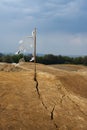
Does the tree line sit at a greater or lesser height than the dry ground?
greater

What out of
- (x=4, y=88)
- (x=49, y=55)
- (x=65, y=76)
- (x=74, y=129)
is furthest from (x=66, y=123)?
(x=49, y=55)

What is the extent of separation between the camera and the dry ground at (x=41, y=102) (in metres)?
13.3

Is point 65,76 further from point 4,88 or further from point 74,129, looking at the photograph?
point 74,129

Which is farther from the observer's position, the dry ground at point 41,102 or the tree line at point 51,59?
the tree line at point 51,59

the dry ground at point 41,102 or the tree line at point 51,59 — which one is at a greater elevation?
the tree line at point 51,59

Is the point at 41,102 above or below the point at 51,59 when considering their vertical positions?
below

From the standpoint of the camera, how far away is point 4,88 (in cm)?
1579

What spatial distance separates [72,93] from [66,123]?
9.29ft

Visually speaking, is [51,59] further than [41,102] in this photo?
Yes

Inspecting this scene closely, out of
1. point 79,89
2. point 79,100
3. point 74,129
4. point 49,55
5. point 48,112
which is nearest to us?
point 74,129

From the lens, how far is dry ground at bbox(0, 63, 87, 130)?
13328mm

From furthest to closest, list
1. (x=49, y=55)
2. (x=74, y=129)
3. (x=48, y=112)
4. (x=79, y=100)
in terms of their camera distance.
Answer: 1. (x=49, y=55)
2. (x=79, y=100)
3. (x=48, y=112)
4. (x=74, y=129)

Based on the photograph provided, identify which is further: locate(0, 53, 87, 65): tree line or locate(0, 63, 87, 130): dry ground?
locate(0, 53, 87, 65): tree line

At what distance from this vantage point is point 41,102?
14844mm
